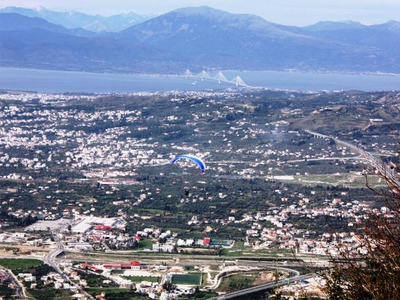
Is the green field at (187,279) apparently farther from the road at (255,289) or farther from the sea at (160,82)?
the sea at (160,82)

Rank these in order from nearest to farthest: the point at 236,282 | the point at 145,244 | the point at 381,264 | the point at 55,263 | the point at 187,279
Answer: the point at 381,264, the point at 236,282, the point at 187,279, the point at 55,263, the point at 145,244

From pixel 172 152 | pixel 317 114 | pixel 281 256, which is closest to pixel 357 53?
pixel 317 114

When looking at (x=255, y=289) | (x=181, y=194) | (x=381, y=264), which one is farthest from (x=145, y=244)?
(x=381, y=264)

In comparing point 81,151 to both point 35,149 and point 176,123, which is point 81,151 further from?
point 176,123

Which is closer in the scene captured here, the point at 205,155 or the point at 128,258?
the point at 128,258

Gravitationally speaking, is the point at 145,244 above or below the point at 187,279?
below

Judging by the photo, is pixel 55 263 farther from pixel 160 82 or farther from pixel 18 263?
pixel 160 82

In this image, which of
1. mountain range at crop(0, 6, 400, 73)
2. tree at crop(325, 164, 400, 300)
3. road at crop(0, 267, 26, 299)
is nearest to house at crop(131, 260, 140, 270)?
road at crop(0, 267, 26, 299)
